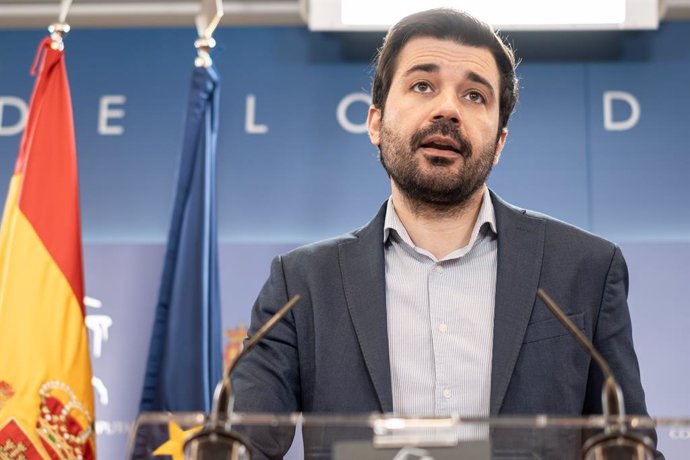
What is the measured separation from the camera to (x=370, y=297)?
1.88 meters

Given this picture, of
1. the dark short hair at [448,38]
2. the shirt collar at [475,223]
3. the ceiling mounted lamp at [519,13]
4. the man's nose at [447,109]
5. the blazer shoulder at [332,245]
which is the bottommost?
the blazer shoulder at [332,245]

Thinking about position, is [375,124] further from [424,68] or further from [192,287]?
[192,287]

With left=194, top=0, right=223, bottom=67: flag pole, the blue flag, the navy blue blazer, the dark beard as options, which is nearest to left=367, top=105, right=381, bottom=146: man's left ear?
the dark beard

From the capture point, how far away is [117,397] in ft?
10.7

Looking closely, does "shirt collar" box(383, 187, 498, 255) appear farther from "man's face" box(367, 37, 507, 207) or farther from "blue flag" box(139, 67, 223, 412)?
"blue flag" box(139, 67, 223, 412)

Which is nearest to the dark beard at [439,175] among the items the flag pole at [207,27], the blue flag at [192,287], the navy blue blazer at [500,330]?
the navy blue blazer at [500,330]

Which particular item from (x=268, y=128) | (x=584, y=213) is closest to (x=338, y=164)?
(x=268, y=128)

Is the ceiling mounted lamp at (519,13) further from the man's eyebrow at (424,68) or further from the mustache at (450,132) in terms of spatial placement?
the mustache at (450,132)

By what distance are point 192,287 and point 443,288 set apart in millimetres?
1320

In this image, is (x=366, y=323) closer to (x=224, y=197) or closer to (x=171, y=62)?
(x=224, y=197)

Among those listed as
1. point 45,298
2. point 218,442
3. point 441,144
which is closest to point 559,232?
point 441,144

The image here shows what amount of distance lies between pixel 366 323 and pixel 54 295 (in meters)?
1.34

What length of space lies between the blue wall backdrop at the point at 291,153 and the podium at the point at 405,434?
7.41 ft

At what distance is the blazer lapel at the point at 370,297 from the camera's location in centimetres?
173
